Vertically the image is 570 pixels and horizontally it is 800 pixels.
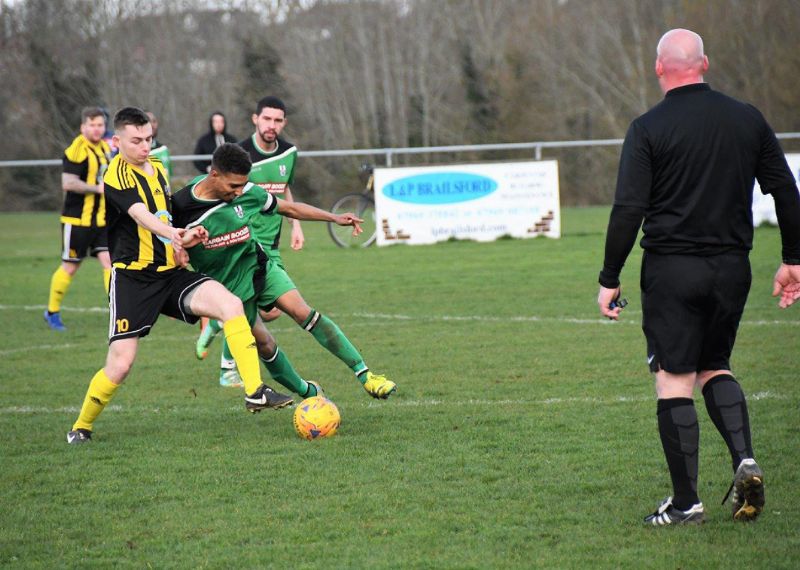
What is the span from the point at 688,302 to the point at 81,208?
805 cm

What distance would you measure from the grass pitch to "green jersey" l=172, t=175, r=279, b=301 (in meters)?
0.88

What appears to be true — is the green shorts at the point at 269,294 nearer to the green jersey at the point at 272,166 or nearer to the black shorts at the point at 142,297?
the black shorts at the point at 142,297

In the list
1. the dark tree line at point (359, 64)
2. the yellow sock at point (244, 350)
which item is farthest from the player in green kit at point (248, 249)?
the dark tree line at point (359, 64)

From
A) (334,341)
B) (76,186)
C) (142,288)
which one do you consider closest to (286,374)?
(334,341)

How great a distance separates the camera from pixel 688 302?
4355mm

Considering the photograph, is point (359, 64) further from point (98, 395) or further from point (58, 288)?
point (98, 395)

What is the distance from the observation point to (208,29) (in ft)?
143

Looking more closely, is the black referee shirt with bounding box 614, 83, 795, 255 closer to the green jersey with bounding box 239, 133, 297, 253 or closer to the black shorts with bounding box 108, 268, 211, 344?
the black shorts with bounding box 108, 268, 211, 344

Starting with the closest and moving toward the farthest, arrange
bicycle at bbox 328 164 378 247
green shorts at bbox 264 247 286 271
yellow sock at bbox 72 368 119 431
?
yellow sock at bbox 72 368 119 431
green shorts at bbox 264 247 286 271
bicycle at bbox 328 164 378 247

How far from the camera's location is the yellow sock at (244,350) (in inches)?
239

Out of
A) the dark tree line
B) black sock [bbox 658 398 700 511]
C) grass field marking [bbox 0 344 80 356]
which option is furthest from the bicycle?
the dark tree line

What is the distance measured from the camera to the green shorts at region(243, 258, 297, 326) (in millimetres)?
6789

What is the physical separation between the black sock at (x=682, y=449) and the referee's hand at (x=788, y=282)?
0.64 metres

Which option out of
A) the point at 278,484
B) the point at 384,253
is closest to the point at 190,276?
the point at 278,484
